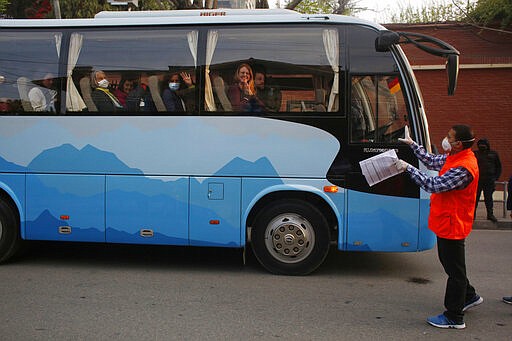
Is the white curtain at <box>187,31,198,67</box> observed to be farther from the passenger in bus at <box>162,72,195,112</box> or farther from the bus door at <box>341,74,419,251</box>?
the bus door at <box>341,74,419,251</box>

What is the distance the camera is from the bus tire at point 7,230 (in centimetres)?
742

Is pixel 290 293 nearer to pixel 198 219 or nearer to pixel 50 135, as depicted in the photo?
pixel 198 219

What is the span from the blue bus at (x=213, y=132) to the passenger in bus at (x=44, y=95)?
0.02 meters

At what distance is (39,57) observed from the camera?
7.34 meters

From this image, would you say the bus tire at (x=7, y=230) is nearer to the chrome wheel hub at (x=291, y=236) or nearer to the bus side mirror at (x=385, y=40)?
the chrome wheel hub at (x=291, y=236)

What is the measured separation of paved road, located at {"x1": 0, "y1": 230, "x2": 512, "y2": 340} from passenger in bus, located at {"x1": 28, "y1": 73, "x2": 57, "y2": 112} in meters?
2.21

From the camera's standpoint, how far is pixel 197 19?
277 inches

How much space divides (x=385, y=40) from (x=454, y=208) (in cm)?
248

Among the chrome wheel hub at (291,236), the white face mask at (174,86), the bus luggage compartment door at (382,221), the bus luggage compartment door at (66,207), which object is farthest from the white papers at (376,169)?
the bus luggage compartment door at (66,207)

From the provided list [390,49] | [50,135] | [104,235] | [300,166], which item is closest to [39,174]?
[50,135]

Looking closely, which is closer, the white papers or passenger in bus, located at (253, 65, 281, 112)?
the white papers

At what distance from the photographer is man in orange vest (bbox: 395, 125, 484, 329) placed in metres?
4.92

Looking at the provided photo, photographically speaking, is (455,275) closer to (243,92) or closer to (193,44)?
(243,92)

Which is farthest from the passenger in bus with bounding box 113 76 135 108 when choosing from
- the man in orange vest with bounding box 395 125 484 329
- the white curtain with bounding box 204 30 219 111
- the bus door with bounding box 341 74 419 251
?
the man in orange vest with bounding box 395 125 484 329
